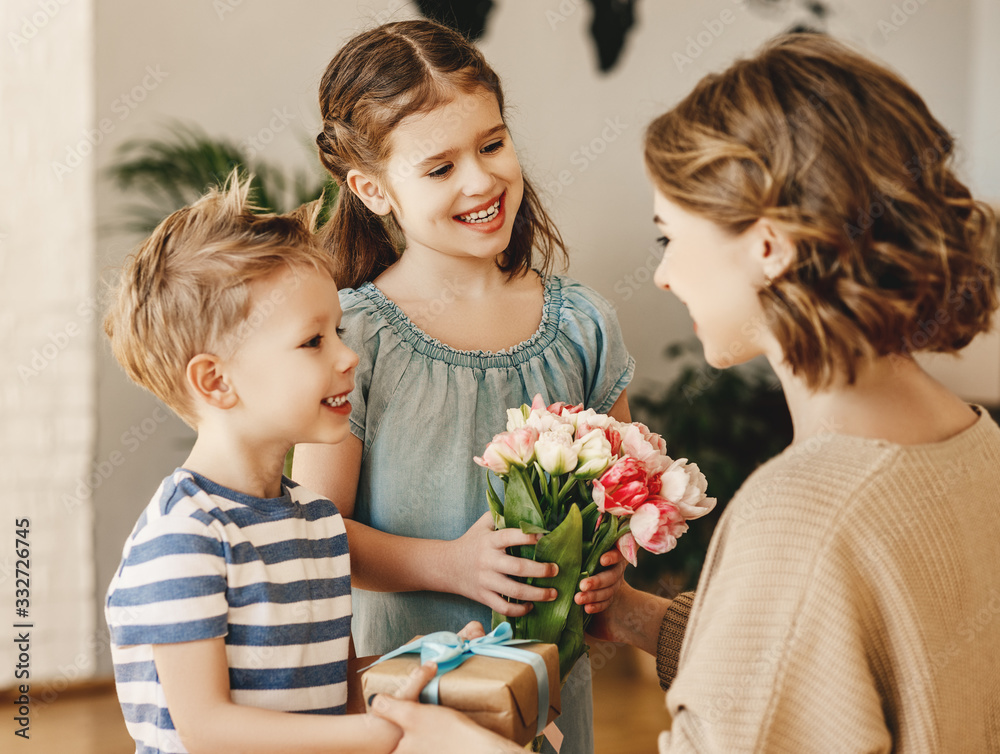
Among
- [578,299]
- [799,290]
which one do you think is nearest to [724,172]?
[799,290]

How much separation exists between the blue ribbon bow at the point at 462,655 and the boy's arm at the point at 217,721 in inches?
3.3

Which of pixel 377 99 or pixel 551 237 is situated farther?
pixel 551 237

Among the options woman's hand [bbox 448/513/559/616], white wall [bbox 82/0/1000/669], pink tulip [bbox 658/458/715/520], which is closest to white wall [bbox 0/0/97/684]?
white wall [bbox 82/0/1000/669]

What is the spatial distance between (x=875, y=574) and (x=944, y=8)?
3.81 metres

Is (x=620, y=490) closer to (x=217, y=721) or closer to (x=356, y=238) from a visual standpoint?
(x=217, y=721)

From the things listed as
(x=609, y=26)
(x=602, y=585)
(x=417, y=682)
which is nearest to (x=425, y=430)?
(x=602, y=585)

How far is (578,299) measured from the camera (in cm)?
150

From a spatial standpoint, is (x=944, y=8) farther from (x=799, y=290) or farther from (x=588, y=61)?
(x=799, y=290)

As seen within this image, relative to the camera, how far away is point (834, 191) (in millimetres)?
811

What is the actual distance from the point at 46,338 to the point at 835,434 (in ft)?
9.48

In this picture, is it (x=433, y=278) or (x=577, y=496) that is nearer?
(x=577, y=496)

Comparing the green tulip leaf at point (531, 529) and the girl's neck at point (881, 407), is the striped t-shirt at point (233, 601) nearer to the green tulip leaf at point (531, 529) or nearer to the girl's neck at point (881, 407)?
the green tulip leaf at point (531, 529)

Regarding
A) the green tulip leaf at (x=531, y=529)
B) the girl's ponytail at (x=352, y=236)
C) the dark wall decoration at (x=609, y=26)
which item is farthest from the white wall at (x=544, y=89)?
the green tulip leaf at (x=531, y=529)

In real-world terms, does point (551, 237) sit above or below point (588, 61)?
below
